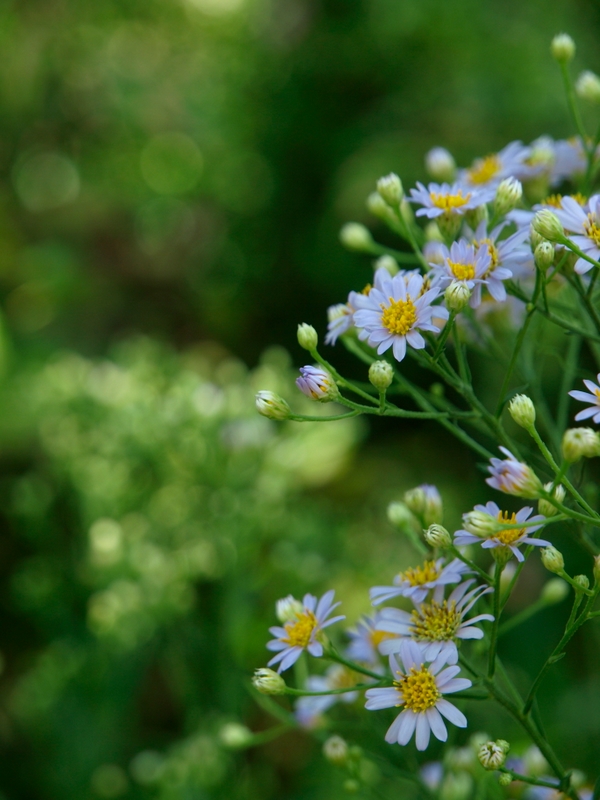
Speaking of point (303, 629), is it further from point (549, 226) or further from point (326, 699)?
point (549, 226)

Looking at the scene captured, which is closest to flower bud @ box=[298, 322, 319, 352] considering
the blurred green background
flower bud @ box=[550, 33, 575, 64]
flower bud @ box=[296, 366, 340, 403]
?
flower bud @ box=[296, 366, 340, 403]

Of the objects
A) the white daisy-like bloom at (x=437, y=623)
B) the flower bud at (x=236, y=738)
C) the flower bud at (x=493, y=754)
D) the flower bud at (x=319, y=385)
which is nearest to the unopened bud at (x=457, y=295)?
the flower bud at (x=319, y=385)

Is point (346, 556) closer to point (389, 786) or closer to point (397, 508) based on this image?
point (389, 786)

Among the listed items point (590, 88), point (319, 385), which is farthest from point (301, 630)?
point (590, 88)

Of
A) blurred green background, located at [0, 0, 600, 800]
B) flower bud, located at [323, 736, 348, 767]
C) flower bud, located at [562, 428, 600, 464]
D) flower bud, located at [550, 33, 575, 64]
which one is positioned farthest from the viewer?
blurred green background, located at [0, 0, 600, 800]

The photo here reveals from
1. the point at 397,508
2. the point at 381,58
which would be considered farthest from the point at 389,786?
the point at 381,58

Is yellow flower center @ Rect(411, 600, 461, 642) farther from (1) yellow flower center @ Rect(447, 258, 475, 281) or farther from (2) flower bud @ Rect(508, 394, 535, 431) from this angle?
(1) yellow flower center @ Rect(447, 258, 475, 281)
